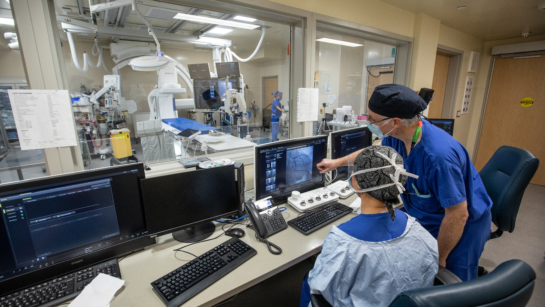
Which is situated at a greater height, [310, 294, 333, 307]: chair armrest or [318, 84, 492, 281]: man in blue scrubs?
[318, 84, 492, 281]: man in blue scrubs

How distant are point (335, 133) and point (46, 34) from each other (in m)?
1.83

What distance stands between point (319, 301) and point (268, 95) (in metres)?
3.37

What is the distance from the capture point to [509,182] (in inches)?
64.4

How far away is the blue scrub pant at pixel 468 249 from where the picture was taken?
4.19ft

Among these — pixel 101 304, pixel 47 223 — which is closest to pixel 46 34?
pixel 47 223

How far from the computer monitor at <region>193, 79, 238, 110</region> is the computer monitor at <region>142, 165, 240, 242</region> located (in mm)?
1987

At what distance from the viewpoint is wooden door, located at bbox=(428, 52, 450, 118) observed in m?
3.91

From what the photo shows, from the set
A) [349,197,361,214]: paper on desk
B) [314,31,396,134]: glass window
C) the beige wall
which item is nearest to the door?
[314,31,396,134]: glass window

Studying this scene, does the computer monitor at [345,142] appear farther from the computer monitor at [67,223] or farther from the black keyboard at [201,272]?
the computer monitor at [67,223]

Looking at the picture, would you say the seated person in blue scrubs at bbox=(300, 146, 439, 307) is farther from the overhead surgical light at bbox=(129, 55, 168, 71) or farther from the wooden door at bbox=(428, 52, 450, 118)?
the wooden door at bbox=(428, 52, 450, 118)

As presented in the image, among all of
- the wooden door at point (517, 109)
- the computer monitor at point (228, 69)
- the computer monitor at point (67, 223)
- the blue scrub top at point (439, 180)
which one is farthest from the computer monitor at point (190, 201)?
the wooden door at point (517, 109)

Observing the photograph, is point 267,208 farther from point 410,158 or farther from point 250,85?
point 250,85

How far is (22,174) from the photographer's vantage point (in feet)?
5.50

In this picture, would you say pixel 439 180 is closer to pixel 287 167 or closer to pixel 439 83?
pixel 287 167
